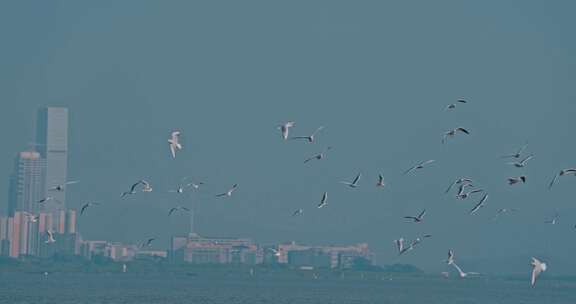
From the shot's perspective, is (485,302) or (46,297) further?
(485,302)

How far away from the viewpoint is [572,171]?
69500mm

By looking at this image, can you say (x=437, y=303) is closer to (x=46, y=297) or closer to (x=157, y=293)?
(x=157, y=293)

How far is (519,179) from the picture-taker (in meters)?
68.9

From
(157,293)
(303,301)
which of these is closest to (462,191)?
(303,301)

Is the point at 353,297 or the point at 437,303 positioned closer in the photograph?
the point at 437,303

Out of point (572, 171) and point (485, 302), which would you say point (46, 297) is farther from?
point (572, 171)

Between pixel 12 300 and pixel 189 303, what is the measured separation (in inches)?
544

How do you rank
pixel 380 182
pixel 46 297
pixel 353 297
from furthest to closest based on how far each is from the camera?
pixel 353 297 < pixel 46 297 < pixel 380 182

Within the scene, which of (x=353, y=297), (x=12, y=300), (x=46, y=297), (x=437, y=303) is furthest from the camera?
(x=353, y=297)

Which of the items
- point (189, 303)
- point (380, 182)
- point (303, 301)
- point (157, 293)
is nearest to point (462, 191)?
point (380, 182)

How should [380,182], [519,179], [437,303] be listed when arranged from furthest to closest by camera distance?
[437,303] < [380,182] < [519,179]

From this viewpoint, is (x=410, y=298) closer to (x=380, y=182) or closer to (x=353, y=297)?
(x=353, y=297)

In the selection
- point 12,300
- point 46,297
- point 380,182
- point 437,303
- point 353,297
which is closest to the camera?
Answer: point 380,182

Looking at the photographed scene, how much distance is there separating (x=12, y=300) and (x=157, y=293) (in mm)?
25039
